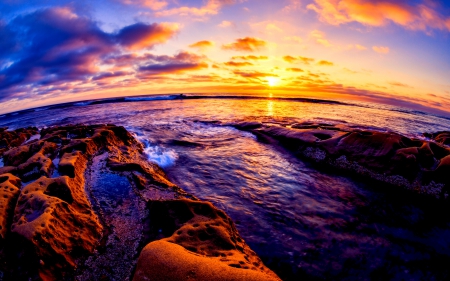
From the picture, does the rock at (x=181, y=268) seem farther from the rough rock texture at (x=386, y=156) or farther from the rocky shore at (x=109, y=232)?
the rough rock texture at (x=386, y=156)

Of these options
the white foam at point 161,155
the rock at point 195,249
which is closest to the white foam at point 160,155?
the white foam at point 161,155

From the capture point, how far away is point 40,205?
13.0 feet

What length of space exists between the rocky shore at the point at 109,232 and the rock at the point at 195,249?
1 cm

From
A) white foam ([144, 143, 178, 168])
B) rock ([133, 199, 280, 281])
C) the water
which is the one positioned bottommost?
the water

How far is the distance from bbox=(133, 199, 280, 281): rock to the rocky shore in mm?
13

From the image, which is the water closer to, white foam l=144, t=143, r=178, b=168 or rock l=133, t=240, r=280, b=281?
white foam l=144, t=143, r=178, b=168

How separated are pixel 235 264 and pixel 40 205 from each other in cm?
377

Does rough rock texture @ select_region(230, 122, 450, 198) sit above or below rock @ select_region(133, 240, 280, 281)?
above

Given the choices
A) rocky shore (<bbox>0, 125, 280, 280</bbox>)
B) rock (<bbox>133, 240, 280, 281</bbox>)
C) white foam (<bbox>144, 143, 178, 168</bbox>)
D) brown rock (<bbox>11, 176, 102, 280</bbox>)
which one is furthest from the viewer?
white foam (<bbox>144, 143, 178, 168</bbox>)

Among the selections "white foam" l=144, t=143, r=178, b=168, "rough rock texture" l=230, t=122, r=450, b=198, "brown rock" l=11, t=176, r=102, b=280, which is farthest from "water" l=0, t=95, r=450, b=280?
"brown rock" l=11, t=176, r=102, b=280

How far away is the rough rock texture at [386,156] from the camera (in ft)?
23.9

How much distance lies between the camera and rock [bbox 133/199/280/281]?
9.37ft

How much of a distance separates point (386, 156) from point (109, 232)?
981cm

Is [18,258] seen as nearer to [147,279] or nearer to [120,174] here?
[147,279]
